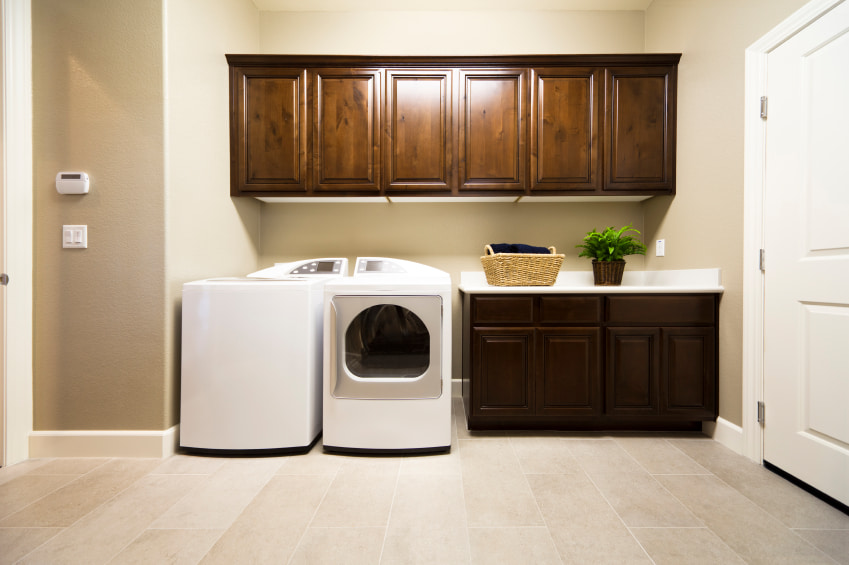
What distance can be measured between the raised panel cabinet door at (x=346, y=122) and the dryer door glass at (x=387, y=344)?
3.14 ft

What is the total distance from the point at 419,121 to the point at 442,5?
0.95 meters

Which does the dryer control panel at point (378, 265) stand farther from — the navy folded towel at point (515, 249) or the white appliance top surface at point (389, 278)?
the navy folded towel at point (515, 249)

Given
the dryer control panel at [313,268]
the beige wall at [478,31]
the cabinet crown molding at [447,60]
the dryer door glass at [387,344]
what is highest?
the beige wall at [478,31]

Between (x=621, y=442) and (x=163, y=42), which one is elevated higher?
(x=163, y=42)

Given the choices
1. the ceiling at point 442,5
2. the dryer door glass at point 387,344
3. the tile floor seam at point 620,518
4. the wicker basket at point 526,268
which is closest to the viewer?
the tile floor seam at point 620,518

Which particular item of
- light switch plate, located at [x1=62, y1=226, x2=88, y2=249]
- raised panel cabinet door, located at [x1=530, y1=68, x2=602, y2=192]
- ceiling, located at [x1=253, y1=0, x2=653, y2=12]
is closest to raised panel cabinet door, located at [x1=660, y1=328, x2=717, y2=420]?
raised panel cabinet door, located at [x1=530, y1=68, x2=602, y2=192]

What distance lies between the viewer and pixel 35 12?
75.2 inches

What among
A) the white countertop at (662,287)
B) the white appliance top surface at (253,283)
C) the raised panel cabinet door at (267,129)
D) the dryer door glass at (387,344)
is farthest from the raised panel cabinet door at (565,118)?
the white appliance top surface at (253,283)

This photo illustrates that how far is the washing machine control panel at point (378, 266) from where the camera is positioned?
248 centimetres

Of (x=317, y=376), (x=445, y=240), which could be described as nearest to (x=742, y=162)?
(x=445, y=240)

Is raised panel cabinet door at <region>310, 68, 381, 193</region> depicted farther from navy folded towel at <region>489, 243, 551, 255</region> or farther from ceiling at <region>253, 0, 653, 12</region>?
navy folded towel at <region>489, 243, 551, 255</region>

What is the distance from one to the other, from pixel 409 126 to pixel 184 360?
1.83 metres

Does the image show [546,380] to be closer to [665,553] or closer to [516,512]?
[516,512]

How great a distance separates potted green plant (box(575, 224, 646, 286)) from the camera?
247 cm
